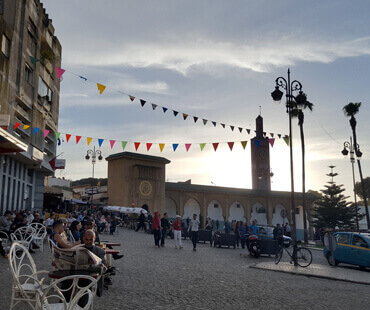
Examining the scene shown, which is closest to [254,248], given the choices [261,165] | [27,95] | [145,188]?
[27,95]

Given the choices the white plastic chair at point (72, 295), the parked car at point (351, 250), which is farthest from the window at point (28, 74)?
the white plastic chair at point (72, 295)

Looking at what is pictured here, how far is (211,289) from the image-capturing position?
8.76 m

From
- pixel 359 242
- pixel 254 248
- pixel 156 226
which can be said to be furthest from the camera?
pixel 156 226

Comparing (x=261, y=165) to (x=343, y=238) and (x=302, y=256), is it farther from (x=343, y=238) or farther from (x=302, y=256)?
(x=302, y=256)

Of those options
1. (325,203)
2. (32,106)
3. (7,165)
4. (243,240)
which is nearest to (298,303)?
(243,240)

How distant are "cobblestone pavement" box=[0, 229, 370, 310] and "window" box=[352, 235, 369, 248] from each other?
4708 millimetres

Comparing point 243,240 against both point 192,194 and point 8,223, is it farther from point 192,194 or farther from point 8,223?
point 192,194

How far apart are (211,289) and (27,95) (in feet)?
61.5

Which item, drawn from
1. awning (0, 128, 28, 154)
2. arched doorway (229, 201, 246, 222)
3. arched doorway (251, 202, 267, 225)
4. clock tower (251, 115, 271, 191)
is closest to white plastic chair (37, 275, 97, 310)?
awning (0, 128, 28, 154)

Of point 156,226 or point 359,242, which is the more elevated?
point 156,226

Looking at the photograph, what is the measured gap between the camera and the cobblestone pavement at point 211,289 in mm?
7281

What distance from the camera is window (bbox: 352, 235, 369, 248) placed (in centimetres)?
1517

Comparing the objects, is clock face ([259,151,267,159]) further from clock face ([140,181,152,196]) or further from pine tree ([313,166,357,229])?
clock face ([140,181,152,196])

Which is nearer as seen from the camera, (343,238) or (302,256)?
(302,256)
